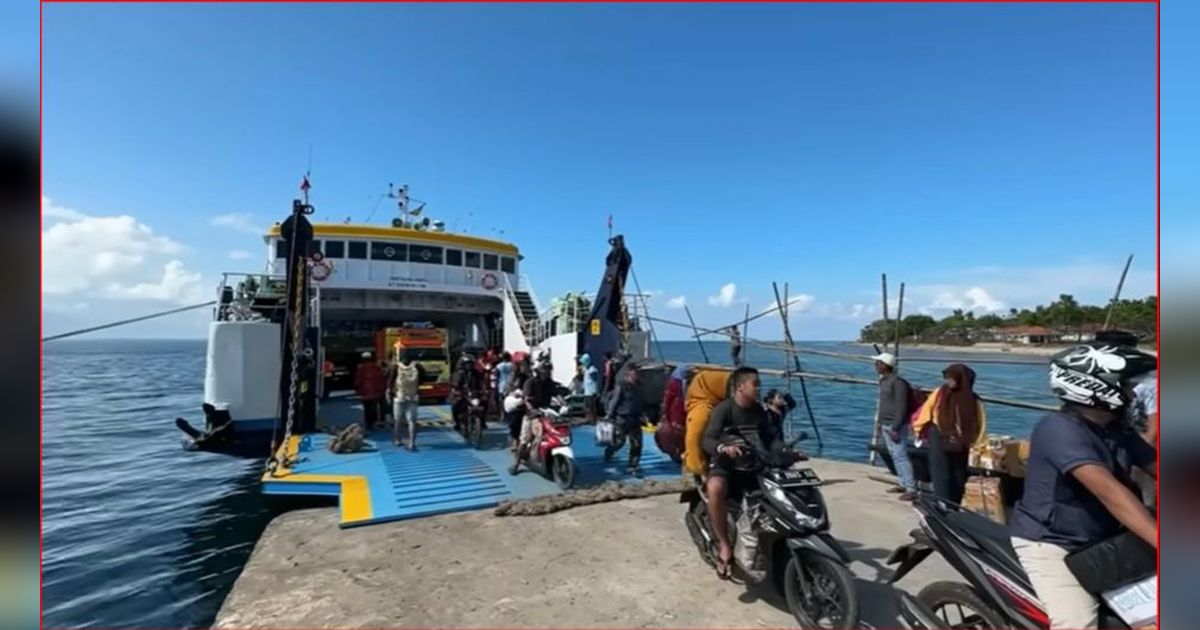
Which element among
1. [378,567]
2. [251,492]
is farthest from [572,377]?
[378,567]

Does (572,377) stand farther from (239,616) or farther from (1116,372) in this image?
(1116,372)

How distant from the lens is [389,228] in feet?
55.7

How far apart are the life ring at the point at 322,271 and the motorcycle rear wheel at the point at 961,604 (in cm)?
1524

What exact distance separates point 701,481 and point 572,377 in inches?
356

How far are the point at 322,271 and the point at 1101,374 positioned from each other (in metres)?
16.2

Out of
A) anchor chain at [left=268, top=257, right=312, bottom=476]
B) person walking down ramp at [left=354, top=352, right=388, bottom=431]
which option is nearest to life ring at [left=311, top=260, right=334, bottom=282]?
person walking down ramp at [left=354, top=352, right=388, bottom=431]

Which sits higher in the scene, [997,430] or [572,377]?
[572,377]

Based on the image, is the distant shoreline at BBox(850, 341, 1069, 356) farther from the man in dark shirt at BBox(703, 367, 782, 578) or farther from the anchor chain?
the anchor chain

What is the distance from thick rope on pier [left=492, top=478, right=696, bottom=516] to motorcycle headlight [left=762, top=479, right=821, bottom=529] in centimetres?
198

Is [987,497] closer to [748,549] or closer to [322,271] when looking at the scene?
[748,549]

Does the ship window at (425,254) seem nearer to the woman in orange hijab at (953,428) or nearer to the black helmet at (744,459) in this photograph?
the woman in orange hijab at (953,428)

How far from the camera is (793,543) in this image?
3480 mm

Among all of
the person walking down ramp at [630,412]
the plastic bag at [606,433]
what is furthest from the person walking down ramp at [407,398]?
the person walking down ramp at [630,412]

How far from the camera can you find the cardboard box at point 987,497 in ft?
17.5
